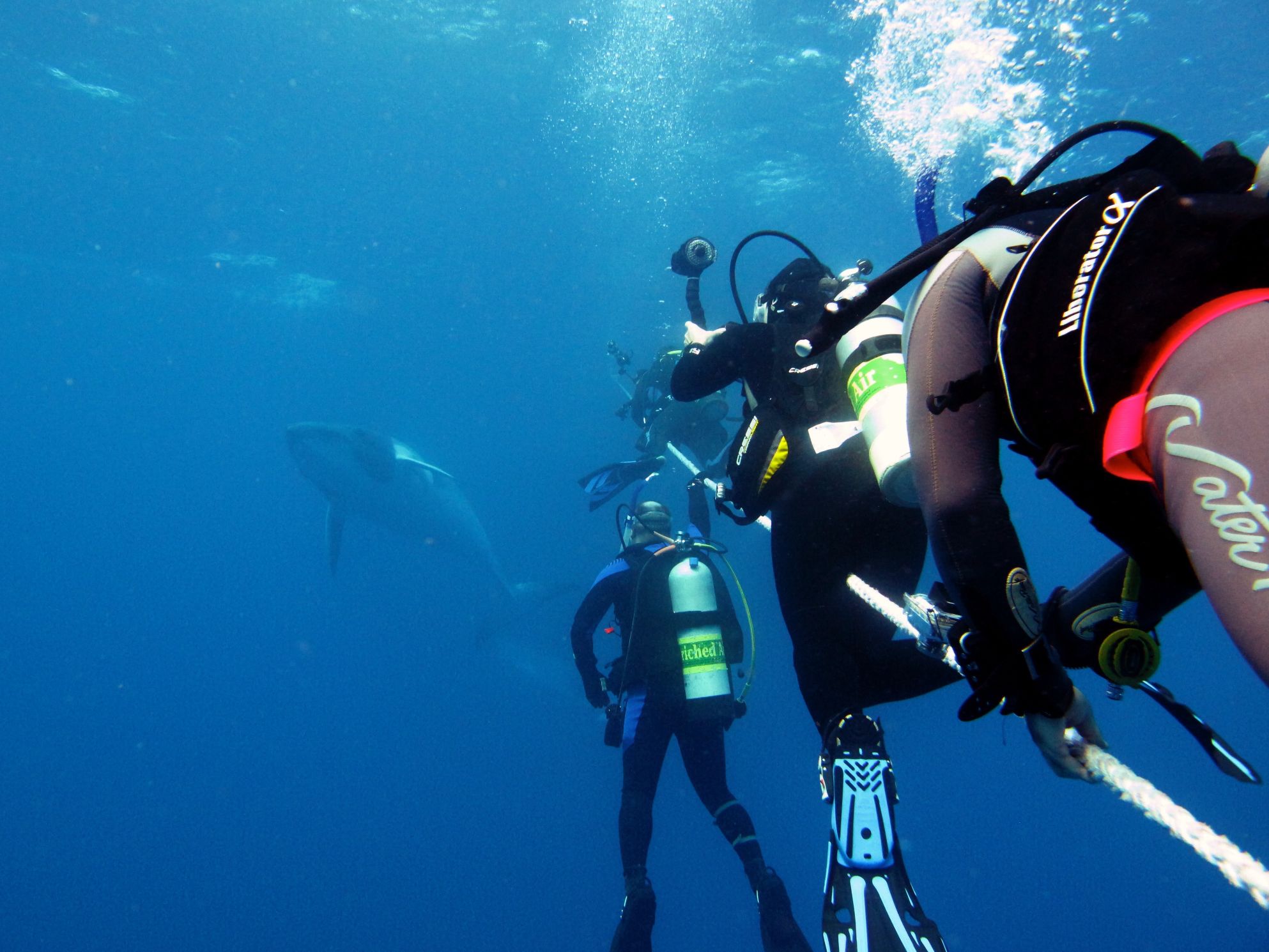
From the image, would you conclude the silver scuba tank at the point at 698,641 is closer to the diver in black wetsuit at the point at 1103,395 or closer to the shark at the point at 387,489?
the diver in black wetsuit at the point at 1103,395

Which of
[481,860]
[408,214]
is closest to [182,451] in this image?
[408,214]

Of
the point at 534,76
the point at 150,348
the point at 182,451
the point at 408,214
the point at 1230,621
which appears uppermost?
the point at 182,451

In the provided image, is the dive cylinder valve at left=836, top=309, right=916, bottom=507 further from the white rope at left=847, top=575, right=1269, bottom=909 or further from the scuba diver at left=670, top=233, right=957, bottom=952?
the white rope at left=847, top=575, right=1269, bottom=909

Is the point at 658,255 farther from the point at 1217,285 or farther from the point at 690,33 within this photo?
the point at 1217,285

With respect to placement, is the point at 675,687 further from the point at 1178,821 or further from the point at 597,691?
the point at 1178,821

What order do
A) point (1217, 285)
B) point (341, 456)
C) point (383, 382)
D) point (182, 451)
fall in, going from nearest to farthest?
1. point (1217, 285)
2. point (341, 456)
3. point (383, 382)
4. point (182, 451)

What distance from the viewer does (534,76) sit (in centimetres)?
2108

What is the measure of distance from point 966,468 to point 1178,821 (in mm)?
802

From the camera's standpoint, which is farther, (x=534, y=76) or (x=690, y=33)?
(x=534, y=76)

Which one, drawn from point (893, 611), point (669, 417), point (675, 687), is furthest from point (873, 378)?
point (669, 417)

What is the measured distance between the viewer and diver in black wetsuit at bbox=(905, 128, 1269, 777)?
951 mm

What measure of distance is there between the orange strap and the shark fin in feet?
68.4

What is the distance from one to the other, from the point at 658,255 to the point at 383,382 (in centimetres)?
4340

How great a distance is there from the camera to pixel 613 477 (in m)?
8.57
